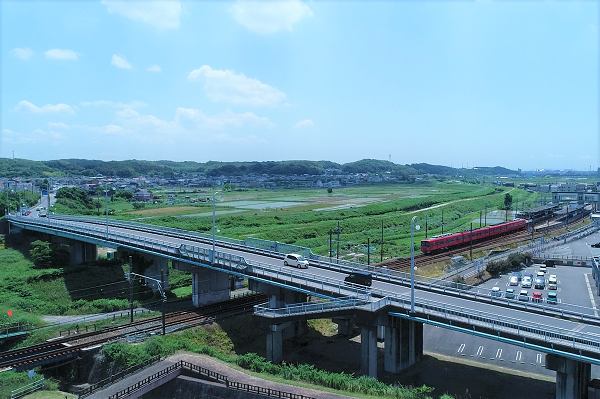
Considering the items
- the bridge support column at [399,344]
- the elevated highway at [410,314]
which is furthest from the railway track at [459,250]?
the bridge support column at [399,344]

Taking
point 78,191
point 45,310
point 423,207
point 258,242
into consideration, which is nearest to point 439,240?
point 258,242

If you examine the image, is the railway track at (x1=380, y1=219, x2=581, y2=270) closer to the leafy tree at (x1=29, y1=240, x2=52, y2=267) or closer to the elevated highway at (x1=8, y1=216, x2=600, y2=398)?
the elevated highway at (x1=8, y1=216, x2=600, y2=398)

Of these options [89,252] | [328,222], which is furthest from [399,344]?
[328,222]

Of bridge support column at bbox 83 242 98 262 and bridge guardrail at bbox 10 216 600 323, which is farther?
bridge support column at bbox 83 242 98 262

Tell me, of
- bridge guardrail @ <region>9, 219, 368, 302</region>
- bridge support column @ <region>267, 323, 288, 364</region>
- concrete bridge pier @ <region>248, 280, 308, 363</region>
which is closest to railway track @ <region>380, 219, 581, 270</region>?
concrete bridge pier @ <region>248, 280, 308, 363</region>

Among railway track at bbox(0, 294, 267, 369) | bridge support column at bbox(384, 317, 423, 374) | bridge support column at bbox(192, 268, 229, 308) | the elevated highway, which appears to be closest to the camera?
the elevated highway

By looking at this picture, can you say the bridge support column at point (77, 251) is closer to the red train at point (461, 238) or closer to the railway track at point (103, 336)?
the railway track at point (103, 336)

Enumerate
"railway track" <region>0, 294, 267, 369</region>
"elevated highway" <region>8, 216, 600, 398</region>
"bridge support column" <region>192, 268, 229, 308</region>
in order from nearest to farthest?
"elevated highway" <region>8, 216, 600, 398</region> < "railway track" <region>0, 294, 267, 369</region> < "bridge support column" <region>192, 268, 229, 308</region>
